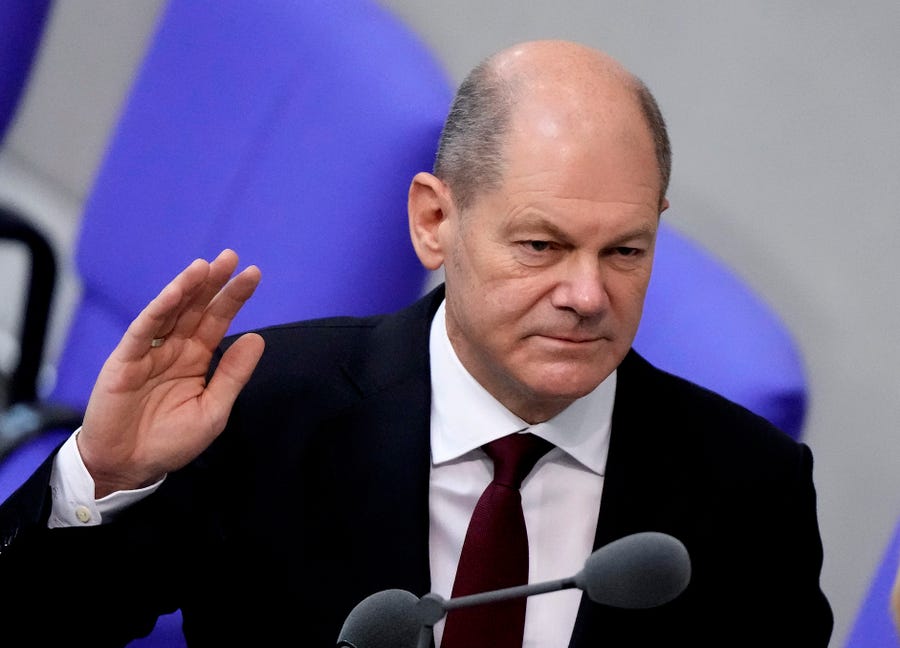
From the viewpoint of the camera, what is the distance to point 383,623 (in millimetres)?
1025

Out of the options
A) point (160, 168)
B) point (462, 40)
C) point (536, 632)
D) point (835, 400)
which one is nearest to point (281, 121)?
point (160, 168)

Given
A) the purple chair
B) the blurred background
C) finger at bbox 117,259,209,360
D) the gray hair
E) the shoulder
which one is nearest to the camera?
finger at bbox 117,259,209,360

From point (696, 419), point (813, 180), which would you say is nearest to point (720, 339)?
point (696, 419)

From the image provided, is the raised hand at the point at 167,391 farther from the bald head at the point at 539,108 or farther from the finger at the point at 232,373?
the bald head at the point at 539,108

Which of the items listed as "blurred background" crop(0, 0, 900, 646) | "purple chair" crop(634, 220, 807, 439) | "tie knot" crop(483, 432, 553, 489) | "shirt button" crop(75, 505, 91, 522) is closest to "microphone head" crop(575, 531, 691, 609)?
"tie knot" crop(483, 432, 553, 489)

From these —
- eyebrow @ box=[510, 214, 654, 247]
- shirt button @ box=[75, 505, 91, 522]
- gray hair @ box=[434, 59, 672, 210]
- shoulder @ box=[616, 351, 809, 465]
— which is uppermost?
gray hair @ box=[434, 59, 672, 210]

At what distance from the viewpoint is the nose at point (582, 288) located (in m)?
1.35

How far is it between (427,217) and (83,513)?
0.41 meters

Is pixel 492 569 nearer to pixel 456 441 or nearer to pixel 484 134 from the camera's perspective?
pixel 456 441

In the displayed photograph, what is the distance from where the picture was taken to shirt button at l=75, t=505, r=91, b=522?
142 centimetres

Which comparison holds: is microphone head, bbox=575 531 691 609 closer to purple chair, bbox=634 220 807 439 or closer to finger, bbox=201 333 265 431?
finger, bbox=201 333 265 431

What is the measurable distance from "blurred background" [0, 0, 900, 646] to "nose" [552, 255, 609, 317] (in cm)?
76

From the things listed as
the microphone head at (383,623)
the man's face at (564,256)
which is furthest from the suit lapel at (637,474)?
the microphone head at (383,623)

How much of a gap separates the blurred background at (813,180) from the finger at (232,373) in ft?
3.04
